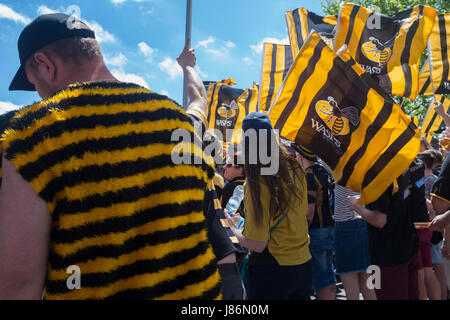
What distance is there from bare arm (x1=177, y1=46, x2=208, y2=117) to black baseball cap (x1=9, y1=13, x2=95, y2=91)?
25.6 inches

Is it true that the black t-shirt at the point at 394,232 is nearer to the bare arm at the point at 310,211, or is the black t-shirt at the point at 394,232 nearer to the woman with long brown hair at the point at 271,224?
the bare arm at the point at 310,211

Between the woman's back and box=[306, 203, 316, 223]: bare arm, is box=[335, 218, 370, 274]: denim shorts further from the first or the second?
the woman's back

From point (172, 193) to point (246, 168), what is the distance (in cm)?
138

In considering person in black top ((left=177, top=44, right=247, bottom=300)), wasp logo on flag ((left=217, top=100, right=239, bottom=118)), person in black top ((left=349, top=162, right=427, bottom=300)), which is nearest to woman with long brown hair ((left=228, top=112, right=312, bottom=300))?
person in black top ((left=177, top=44, right=247, bottom=300))

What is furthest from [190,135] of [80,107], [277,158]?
[277,158]

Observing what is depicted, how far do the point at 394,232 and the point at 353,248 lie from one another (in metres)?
0.64

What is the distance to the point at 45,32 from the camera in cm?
130

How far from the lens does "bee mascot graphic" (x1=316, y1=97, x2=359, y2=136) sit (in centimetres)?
335

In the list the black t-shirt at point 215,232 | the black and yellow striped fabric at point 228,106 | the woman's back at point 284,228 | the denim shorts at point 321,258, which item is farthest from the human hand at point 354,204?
the black and yellow striped fabric at point 228,106

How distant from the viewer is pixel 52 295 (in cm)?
112

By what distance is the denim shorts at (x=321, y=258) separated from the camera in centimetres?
389

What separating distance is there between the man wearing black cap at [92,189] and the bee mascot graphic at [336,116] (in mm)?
2239

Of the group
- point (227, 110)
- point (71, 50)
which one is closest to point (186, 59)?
point (71, 50)
